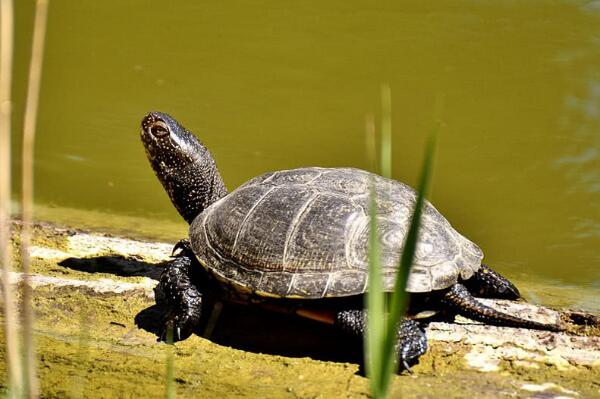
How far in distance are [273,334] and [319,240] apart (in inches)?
25.3

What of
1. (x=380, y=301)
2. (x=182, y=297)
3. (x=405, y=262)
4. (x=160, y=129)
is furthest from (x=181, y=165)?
(x=405, y=262)

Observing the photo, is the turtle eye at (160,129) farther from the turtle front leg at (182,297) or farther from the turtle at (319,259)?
the turtle front leg at (182,297)

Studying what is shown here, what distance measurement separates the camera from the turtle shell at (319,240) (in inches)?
163

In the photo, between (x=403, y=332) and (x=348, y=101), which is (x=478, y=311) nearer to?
(x=403, y=332)

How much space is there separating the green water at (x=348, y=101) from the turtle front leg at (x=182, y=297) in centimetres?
169

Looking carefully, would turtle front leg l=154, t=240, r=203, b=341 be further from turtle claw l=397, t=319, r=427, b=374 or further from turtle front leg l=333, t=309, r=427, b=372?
turtle claw l=397, t=319, r=427, b=374

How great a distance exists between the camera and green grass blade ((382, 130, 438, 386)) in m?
1.93

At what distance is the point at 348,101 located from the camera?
332 inches

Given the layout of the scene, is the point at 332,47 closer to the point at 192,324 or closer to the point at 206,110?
the point at 206,110

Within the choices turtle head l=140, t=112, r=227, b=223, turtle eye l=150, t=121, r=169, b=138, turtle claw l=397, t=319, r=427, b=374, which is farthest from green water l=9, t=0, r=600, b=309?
turtle claw l=397, t=319, r=427, b=374

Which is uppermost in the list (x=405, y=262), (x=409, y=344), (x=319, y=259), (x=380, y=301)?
(x=405, y=262)

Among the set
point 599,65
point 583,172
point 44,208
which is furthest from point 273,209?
point 599,65

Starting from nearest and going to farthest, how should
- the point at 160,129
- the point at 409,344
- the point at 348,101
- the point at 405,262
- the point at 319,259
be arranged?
the point at 405,262 < the point at 409,344 < the point at 319,259 < the point at 160,129 < the point at 348,101

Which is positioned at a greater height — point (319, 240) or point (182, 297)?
point (319, 240)
